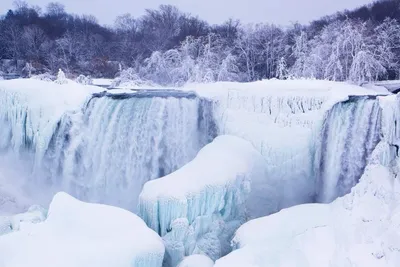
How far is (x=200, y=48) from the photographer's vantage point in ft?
69.2

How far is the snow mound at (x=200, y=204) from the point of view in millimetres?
6215

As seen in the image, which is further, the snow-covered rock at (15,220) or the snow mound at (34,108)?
the snow mound at (34,108)

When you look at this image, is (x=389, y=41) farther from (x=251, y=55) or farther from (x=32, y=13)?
(x=32, y=13)

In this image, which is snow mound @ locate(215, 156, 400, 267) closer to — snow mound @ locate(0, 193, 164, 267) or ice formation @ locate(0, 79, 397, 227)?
snow mound @ locate(0, 193, 164, 267)

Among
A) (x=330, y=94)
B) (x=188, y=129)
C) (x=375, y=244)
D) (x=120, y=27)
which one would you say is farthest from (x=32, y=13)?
(x=375, y=244)

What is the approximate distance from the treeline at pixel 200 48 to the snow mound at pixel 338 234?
30.6 ft

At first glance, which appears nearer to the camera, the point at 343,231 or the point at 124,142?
the point at 343,231

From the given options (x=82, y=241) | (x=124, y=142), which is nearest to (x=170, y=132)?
(x=124, y=142)

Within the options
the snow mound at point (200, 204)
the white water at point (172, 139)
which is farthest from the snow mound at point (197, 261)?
the white water at point (172, 139)

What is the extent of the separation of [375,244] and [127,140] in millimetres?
6537

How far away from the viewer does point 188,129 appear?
30.6 ft

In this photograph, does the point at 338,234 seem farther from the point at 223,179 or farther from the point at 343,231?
the point at 223,179

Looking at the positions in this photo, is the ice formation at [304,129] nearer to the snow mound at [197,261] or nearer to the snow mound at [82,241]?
the snow mound at [197,261]

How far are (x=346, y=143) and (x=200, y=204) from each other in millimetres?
3460
